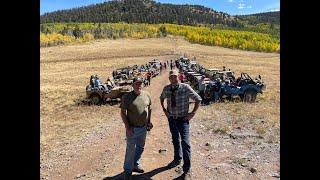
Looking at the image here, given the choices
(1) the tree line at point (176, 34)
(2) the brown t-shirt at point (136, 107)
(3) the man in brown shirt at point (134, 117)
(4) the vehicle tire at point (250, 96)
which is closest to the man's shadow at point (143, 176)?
(3) the man in brown shirt at point (134, 117)

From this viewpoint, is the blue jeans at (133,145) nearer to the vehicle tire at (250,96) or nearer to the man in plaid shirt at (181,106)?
the man in plaid shirt at (181,106)

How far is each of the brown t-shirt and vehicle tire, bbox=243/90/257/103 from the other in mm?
11274

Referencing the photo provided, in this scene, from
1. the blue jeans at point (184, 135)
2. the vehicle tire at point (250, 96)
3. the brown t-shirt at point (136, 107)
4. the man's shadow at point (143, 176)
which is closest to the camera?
the brown t-shirt at point (136, 107)

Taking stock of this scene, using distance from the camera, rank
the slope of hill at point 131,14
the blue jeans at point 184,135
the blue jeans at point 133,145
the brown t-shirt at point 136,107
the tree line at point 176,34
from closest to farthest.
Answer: the brown t-shirt at point 136,107 → the blue jeans at point 133,145 → the blue jeans at point 184,135 → the tree line at point 176,34 → the slope of hill at point 131,14

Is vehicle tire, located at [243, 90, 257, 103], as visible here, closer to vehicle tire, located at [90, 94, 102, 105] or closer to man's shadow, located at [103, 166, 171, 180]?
vehicle tire, located at [90, 94, 102, 105]

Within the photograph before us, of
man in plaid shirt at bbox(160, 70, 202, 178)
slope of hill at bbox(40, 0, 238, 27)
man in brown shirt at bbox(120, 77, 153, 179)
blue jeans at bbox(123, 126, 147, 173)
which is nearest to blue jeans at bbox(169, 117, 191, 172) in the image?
man in plaid shirt at bbox(160, 70, 202, 178)

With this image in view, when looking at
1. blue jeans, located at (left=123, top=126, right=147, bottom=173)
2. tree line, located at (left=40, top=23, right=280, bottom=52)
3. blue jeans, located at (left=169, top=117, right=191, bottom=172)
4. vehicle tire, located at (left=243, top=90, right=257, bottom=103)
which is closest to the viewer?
blue jeans, located at (left=123, top=126, right=147, bottom=173)

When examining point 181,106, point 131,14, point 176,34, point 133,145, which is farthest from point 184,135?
point 131,14

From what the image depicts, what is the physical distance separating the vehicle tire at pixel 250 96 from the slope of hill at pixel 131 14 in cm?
13152

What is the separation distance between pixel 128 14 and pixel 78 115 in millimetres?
146405

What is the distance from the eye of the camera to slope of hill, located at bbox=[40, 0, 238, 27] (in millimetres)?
153125

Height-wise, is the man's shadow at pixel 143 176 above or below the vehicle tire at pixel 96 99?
below

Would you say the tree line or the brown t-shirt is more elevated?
the tree line

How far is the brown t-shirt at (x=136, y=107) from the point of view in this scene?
7340 millimetres
